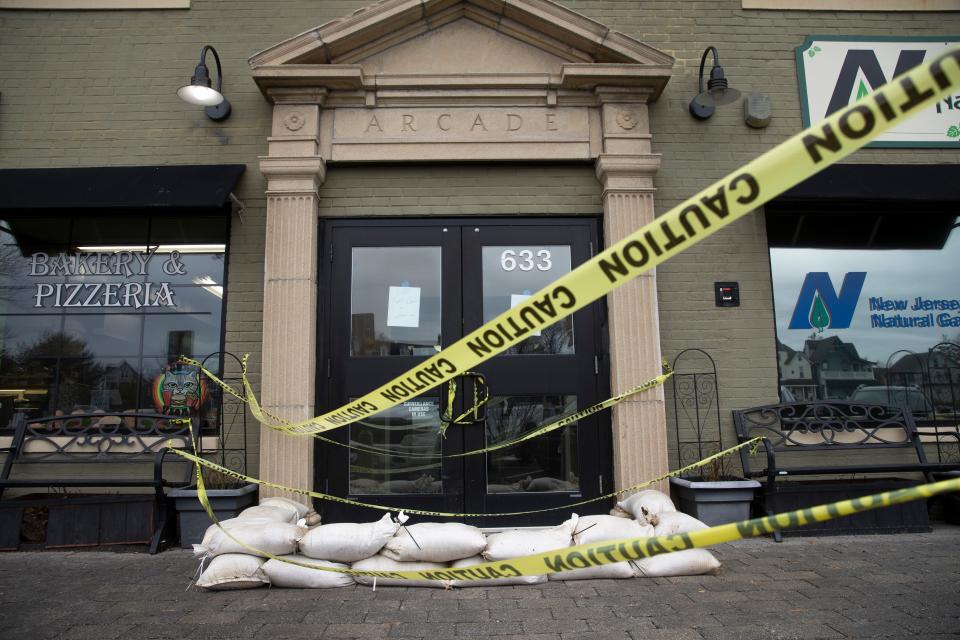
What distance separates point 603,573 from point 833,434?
3.16m

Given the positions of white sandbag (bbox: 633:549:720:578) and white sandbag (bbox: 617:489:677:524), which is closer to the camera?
white sandbag (bbox: 633:549:720:578)

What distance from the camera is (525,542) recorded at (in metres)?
4.15

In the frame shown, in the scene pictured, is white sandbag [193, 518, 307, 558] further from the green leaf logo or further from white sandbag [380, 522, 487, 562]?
the green leaf logo

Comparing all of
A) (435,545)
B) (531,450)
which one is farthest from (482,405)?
(435,545)

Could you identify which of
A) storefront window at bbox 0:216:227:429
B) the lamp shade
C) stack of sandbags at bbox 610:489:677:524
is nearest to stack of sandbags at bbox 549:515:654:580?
stack of sandbags at bbox 610:489:677:524

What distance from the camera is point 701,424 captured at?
581 cm

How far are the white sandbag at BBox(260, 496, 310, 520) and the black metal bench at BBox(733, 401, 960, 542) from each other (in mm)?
4081

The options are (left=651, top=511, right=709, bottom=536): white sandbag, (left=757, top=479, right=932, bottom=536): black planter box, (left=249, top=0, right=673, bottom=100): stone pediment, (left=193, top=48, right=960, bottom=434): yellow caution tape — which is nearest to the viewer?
(left=193, top=48, right=960, bottom=434): yellow caution tape

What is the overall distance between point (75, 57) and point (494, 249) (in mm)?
4957

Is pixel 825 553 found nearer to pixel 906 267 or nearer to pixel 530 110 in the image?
pixel 906 267

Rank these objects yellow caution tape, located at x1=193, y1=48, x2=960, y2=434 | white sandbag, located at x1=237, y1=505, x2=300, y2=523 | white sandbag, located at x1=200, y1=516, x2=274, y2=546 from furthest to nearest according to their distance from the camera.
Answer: white sandbag, located at x1=237, y1=505, x2=300, y2=523, white sandbag, located at x1=200, y1=516, x2=274, y2=546, yellow caution tape, located at x1=193, y1=48, x2=960, y2=434

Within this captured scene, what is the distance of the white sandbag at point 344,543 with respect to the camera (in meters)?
4.10

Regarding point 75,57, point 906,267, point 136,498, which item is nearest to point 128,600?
point 136,498

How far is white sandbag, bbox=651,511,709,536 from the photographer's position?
434 centimetres
